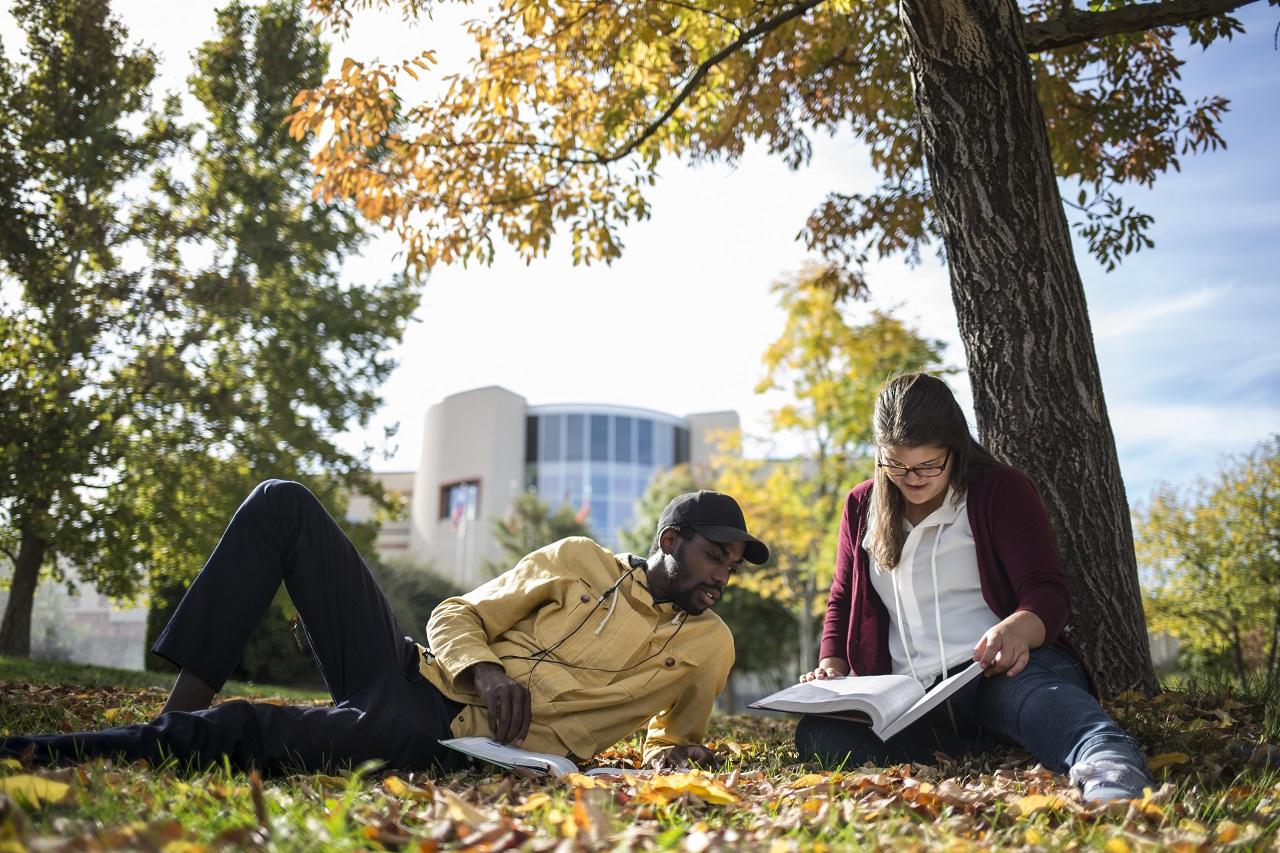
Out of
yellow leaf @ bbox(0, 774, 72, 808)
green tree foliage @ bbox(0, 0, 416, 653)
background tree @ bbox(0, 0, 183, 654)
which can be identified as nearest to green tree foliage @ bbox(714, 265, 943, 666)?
green tree foliage @ bbox(0, 0, 416, 653)

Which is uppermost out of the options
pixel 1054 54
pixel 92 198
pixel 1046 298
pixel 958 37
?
pixel 92 198

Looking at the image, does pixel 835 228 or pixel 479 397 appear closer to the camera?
pixel 835 228

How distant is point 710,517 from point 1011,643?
1.09m

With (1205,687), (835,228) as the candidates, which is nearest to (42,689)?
(1205,687)

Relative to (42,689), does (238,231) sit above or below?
above

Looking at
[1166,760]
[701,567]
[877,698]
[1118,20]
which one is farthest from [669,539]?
[1118,20]

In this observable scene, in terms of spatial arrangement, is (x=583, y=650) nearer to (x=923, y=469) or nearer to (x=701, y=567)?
(x=701, y=567)

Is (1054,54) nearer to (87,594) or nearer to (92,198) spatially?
(92,198)

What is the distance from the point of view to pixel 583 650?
370cm

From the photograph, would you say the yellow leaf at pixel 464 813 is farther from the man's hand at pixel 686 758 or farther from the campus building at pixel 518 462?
the campus building at pixel 518 462

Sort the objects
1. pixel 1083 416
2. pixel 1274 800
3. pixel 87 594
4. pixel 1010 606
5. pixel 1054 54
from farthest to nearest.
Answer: pixel 87 594, pixel 1054 54, pixel 1083 416, pixel 1010 606, pixel 1274 800

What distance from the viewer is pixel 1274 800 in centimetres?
288

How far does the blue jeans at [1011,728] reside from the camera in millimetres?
3127

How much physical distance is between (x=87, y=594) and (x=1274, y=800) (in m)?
20.7
